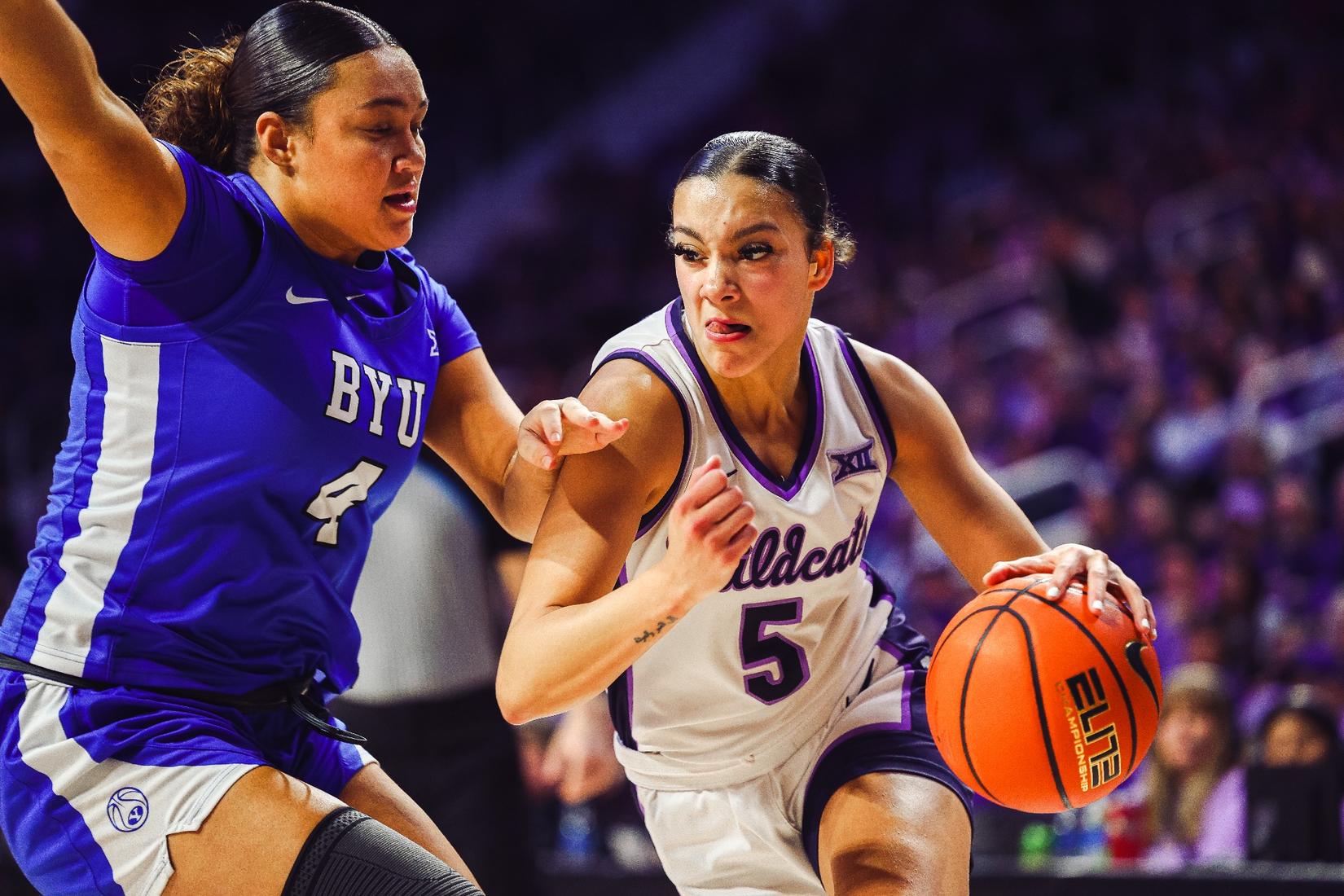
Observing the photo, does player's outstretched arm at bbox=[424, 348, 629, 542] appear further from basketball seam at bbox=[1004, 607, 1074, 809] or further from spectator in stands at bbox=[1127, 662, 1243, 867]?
spectator in stands at bbox=[1127, 662, 1243, 867]

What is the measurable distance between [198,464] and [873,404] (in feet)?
4.72

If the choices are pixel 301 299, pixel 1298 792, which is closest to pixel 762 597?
pixel 301 299

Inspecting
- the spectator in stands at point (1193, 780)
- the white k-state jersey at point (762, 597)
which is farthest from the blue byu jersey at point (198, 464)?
the spectator in stands at point (1193, 780)

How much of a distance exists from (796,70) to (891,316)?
4.33 meters

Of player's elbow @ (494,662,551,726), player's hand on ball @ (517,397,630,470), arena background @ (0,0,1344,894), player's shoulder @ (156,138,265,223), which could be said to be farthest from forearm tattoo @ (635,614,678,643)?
arena background @ (0,0,1344,894)

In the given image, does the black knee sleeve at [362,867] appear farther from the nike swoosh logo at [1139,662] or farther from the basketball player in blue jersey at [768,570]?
the nike swoosh logo at [1139,662]

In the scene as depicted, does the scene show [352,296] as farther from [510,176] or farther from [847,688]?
[510,176]

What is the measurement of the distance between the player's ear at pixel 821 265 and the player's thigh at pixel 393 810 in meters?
1.31

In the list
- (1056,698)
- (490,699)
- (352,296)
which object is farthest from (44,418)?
(1056,698)

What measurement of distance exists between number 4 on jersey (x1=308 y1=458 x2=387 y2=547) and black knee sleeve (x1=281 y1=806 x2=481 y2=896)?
0.54 meters

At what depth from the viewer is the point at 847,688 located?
321 cm

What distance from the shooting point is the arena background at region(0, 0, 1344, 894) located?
694cm

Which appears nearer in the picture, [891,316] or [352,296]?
[352,296]

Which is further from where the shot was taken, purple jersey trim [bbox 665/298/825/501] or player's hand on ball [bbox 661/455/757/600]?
purple jersey trim [bbox 665/298/825/501]
